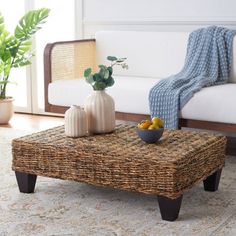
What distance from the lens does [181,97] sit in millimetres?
3447

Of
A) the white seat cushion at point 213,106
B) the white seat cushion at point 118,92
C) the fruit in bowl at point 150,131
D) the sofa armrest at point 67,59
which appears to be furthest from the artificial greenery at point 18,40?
the fruit in bowl at point 150,131

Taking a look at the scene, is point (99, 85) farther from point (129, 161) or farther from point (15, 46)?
point (15, 46)

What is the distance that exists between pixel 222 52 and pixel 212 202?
1.36m

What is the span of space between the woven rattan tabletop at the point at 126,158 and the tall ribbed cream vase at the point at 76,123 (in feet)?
0.11

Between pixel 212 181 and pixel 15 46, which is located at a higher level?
pixel 15 46

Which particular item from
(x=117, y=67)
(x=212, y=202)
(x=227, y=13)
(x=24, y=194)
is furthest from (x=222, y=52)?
(x=24, y=194)

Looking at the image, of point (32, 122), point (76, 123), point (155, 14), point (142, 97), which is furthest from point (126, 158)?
point (32, 122)

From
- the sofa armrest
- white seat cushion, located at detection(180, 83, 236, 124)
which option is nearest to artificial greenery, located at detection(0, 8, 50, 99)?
the sofa armrest

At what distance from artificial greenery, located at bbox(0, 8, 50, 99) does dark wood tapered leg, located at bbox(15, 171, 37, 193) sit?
1856mm

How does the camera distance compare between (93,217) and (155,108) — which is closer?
(93,217)

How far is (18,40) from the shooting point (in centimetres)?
464

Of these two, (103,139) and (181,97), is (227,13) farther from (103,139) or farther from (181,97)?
(103,139)

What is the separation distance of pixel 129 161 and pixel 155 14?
2098 mm

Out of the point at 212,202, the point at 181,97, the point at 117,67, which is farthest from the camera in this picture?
the point at 117,67
